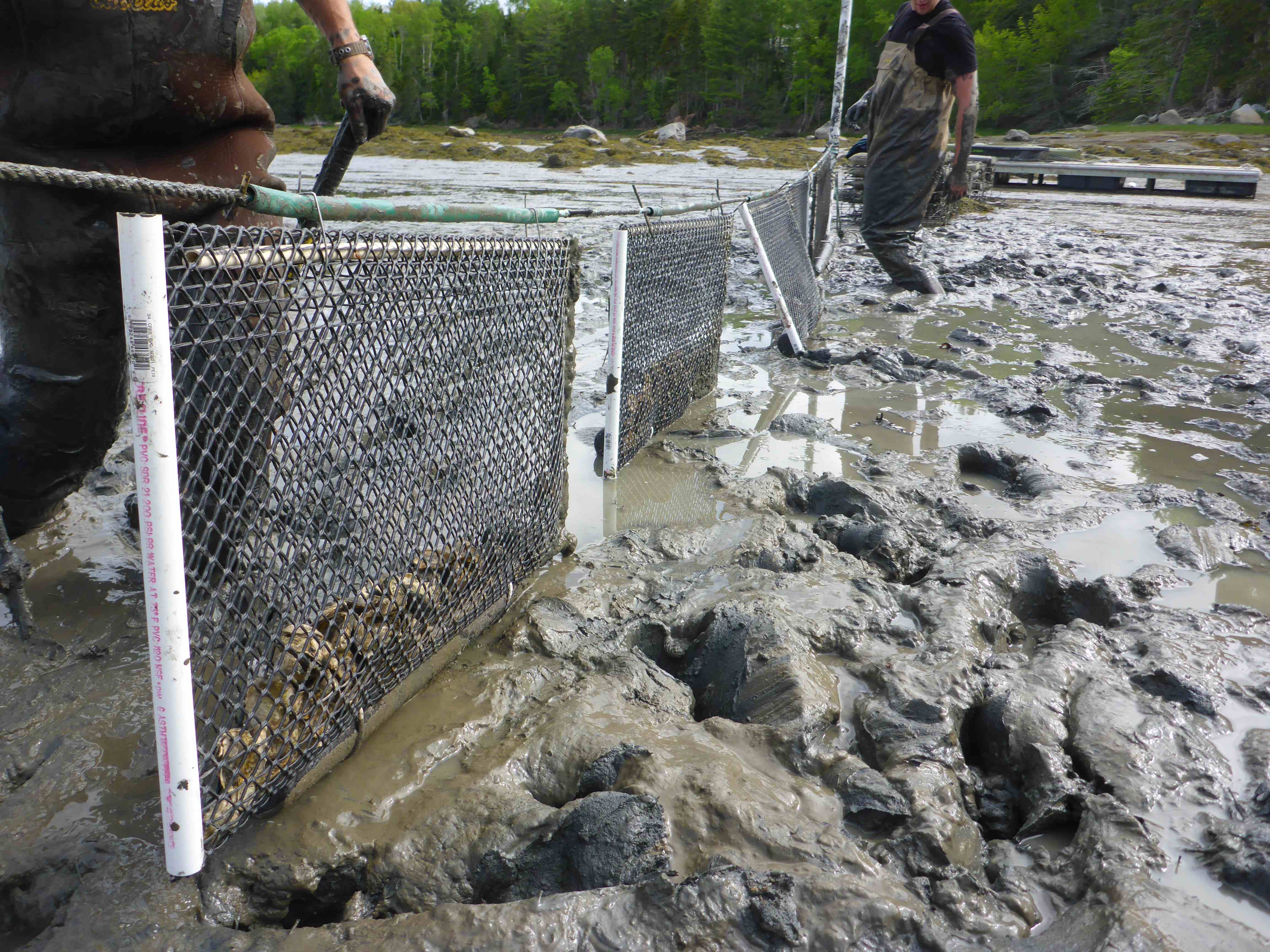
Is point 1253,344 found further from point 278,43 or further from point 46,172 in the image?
point 278,43

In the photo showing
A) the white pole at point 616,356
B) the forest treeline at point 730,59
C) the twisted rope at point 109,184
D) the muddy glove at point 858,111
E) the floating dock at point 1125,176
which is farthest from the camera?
the forest treeline at point 730,59

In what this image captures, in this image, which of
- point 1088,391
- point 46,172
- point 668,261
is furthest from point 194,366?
point 1088,391

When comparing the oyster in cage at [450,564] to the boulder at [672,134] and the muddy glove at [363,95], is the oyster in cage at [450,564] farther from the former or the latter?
the boulder at [672,134]

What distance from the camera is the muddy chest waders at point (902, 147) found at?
7043 millimetres

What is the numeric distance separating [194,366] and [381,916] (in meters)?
1.25

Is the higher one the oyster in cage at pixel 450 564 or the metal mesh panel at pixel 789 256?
the metal mesh panel at pixel 789 256

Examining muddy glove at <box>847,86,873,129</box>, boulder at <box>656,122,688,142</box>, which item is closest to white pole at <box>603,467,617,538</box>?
muddy glove at <box>847,86,873,129</box>

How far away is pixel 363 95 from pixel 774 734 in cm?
205

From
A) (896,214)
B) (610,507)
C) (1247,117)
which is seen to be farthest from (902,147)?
(1247,117)

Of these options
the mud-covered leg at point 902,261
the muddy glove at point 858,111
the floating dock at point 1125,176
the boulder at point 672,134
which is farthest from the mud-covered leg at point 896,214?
the boulder at point 672,134

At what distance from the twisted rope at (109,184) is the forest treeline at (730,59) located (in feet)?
107

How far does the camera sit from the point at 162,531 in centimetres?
138

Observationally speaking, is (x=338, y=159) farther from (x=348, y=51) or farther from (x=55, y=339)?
(x=55, y=339)

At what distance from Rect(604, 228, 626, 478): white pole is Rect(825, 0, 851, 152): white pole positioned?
7.22 metres
